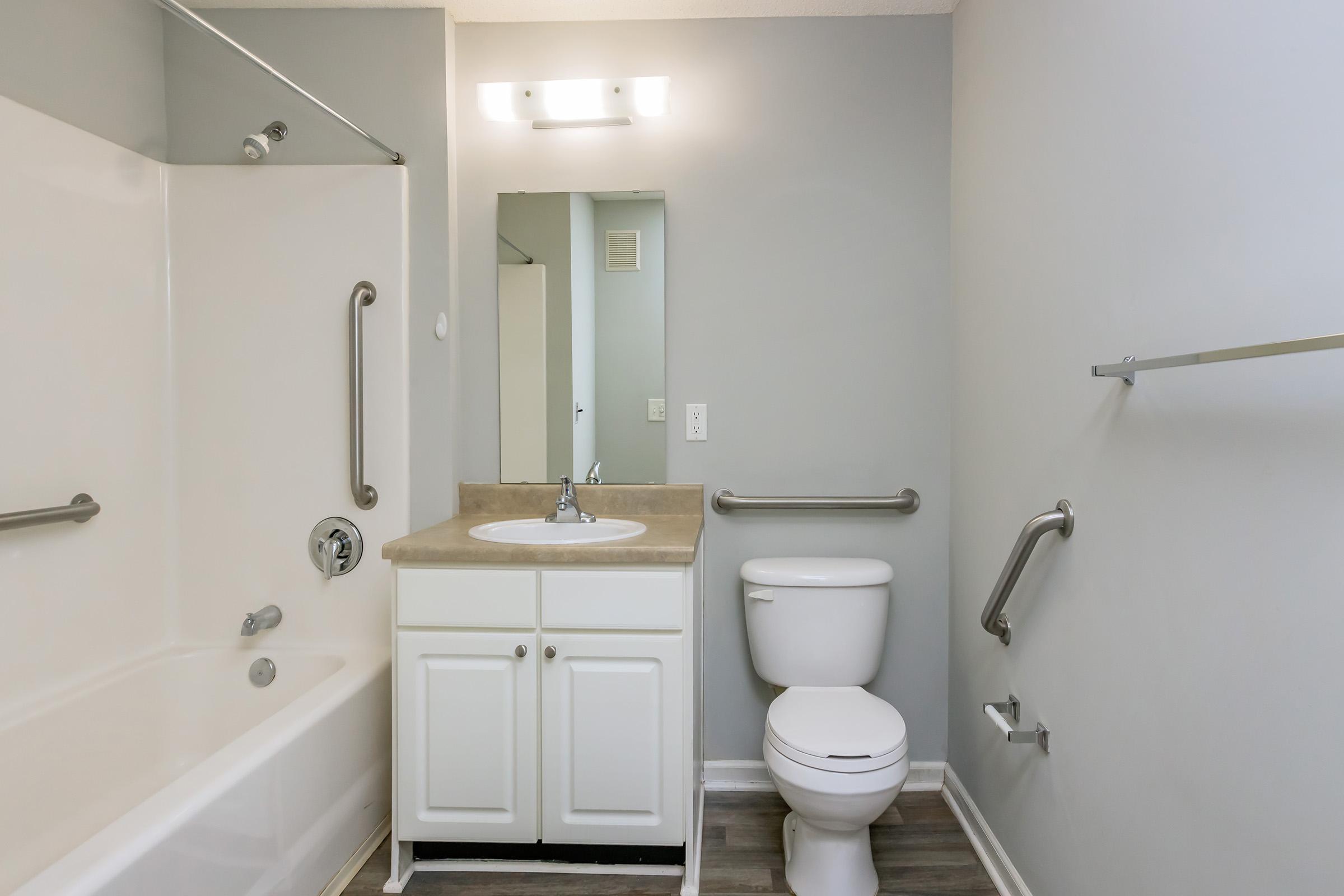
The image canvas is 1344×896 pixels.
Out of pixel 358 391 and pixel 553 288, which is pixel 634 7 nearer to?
pixel 553 288

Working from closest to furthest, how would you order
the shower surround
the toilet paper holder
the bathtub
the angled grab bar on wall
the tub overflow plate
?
the angled grab bar on wall < the bathtub < the toilet paper holder < the shower surround < the tub overflow plate

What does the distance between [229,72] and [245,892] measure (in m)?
2.17

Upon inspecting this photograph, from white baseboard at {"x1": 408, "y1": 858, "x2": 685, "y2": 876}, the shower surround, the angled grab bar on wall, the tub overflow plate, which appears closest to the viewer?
the angled grab bar on wall

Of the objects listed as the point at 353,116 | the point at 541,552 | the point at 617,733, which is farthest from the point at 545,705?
the point at 353,116

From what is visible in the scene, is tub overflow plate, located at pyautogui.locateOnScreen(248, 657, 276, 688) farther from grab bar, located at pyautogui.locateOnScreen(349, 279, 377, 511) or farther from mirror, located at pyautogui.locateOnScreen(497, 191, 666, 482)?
mirror, located at pyautogui.locateOnScreen(497, 191, 666, 482)

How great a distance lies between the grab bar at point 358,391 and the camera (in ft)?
6.62

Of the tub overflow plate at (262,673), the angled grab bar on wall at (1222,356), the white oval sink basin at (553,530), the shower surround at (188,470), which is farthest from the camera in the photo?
the tub overflow plate at (262,673)

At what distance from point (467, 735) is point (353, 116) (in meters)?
1.79

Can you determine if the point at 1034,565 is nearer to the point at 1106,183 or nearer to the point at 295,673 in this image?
the point at 1106,183

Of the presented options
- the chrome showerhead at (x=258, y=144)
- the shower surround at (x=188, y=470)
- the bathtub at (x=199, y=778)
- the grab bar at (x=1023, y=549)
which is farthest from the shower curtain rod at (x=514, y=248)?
the grab bar at (x=1023, y=549)

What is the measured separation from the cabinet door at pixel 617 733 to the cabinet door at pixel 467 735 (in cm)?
6

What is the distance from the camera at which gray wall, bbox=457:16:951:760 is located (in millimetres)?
2133

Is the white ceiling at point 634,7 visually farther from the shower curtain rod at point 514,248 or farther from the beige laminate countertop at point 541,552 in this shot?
the beige laminate countertop at point 541,552

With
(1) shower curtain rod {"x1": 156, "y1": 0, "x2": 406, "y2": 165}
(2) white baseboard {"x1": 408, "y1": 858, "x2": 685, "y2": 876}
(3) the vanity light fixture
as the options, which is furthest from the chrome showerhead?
(2) white baseboard {"x1": 408, "y1": 858, "x2": 685, "y2": 876}
